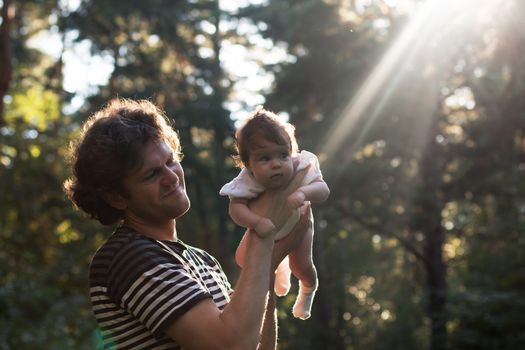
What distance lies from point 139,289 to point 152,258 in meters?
0.09

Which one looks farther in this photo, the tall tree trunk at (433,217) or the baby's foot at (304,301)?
the tall tree trunk at (433,217)

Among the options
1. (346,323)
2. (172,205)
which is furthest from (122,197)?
(346,323)

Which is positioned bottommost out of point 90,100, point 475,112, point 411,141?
point 90,100

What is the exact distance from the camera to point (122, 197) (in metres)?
2.15

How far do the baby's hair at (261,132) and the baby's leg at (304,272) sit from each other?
0.94 ft

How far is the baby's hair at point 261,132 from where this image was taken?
91.7 inches

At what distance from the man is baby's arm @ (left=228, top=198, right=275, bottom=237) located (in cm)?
3

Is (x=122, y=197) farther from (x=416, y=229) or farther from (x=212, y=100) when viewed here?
(x=212, y=100)

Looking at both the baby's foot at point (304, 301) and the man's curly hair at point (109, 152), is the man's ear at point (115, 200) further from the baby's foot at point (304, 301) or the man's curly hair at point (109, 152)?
the baby's foot at point (304, 301)

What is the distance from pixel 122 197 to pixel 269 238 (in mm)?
428

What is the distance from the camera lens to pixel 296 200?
2.15 m

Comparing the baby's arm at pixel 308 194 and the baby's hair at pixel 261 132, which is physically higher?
the baby's hair at pixel 261 132

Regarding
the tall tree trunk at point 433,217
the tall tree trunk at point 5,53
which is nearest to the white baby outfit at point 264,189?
the tall tree trunk at point 5,53

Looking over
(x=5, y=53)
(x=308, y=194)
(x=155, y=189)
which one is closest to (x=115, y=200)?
(x=155, y=189)
